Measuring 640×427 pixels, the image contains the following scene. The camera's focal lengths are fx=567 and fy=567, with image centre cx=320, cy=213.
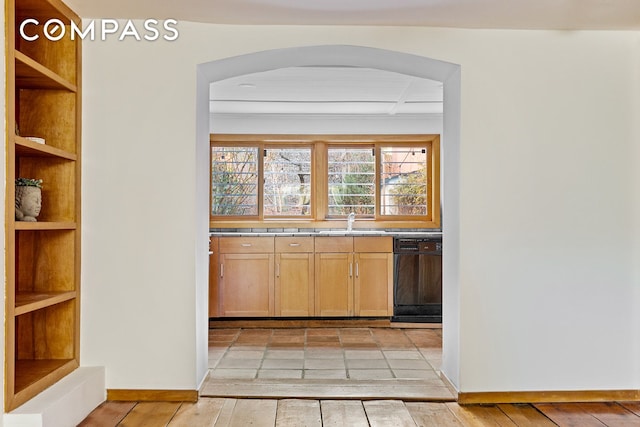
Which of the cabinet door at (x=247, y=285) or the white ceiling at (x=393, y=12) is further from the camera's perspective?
the cabinet door at (x=247, y=285)

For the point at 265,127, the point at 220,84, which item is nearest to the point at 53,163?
the point at 220,84

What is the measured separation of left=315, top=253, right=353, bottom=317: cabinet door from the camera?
547cm

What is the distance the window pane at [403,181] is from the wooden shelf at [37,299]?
12.4 ft

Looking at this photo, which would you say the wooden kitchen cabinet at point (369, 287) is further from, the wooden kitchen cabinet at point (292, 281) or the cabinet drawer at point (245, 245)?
the cabinet drawer at point (245, 245)

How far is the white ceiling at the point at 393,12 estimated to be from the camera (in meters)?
2.88

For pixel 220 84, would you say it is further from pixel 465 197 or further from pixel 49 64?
pixel 465 197

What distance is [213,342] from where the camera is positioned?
477 cm

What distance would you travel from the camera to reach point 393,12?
9.89 ft

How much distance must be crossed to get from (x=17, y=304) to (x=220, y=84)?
8.79 ft

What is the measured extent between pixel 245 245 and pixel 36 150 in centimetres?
283

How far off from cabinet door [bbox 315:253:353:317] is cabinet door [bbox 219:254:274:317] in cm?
45

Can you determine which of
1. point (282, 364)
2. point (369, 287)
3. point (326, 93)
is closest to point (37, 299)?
point (282, 364)

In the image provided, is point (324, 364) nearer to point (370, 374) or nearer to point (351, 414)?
point (370, 374)

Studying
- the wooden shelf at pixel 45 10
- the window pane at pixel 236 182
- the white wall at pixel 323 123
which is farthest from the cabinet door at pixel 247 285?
the wooden shelf at pixel 45 10
